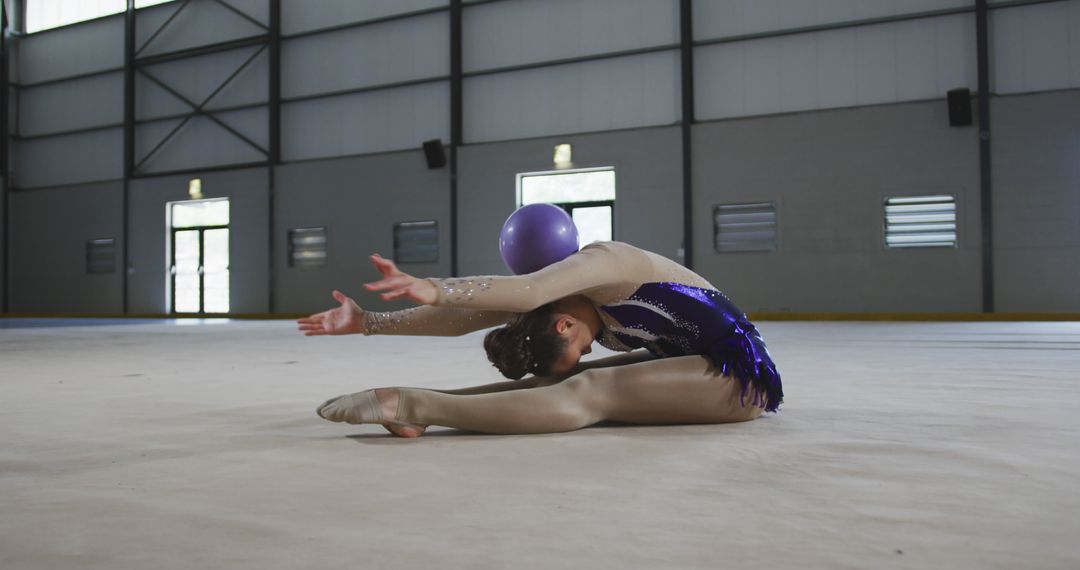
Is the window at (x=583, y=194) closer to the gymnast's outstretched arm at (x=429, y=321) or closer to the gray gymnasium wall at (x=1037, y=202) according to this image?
the gray gymnasium wall at (x=1037, y=202)

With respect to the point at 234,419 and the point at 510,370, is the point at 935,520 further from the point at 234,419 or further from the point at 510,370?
the point at 234,419

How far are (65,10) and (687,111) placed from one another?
1431cm

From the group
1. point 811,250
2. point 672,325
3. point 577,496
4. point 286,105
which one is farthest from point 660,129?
point 577,496

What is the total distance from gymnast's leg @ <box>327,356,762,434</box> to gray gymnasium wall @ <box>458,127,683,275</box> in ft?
34.0

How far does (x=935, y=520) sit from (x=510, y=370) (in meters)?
1.28

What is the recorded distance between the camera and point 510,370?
2.43m

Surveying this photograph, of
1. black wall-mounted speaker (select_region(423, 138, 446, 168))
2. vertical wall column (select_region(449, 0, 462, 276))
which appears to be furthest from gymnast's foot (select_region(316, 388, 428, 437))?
black wall-mounted speaker (select_region(423, 138, 446, 168))

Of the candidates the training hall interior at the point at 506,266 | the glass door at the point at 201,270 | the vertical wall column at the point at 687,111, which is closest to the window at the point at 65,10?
the training hall interior at the point at 506,266

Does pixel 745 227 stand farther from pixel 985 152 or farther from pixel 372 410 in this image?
pixel 372 410

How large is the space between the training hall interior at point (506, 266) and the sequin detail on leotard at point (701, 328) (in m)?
0.18

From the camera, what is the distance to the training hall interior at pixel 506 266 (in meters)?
1.47

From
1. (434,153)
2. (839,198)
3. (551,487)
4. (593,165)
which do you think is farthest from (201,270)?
(551,487)

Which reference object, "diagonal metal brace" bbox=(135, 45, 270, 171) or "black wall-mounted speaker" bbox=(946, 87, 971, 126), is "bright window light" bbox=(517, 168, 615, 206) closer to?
"black wall-mounted speaker" bbox=(946, 87, 971, 126)

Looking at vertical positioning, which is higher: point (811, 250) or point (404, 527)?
point (811, 250)
